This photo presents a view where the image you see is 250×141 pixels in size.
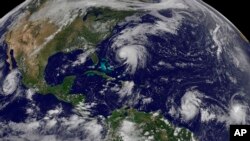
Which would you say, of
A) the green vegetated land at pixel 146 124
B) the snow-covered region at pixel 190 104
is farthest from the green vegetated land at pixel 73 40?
the snow-covered region at pixel 190 104

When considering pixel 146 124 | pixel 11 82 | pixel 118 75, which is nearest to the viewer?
pixel 146 124

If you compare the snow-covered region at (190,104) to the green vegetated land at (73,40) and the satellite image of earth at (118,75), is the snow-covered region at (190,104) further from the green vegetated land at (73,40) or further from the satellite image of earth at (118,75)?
the green vegetated land at (73,40)

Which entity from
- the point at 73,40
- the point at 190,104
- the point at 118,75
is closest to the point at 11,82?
the point at 73,40

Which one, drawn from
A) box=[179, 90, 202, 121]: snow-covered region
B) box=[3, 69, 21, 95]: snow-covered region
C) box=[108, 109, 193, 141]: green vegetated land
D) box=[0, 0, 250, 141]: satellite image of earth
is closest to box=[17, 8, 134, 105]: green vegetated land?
box=[0, 0, 250, 141]: satellite image of earth

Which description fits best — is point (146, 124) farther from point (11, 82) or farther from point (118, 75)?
point (11, 82)

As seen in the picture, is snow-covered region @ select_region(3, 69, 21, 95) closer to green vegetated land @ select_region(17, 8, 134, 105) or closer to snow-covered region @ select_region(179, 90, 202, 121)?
green vegetated land @ select_region(17, 8, 134, 105)

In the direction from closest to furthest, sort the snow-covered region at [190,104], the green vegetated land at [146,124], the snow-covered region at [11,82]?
the green vegetated land at [146,124] → the snow-covered region at [190,104] → the snow-covered region at [11,82]
